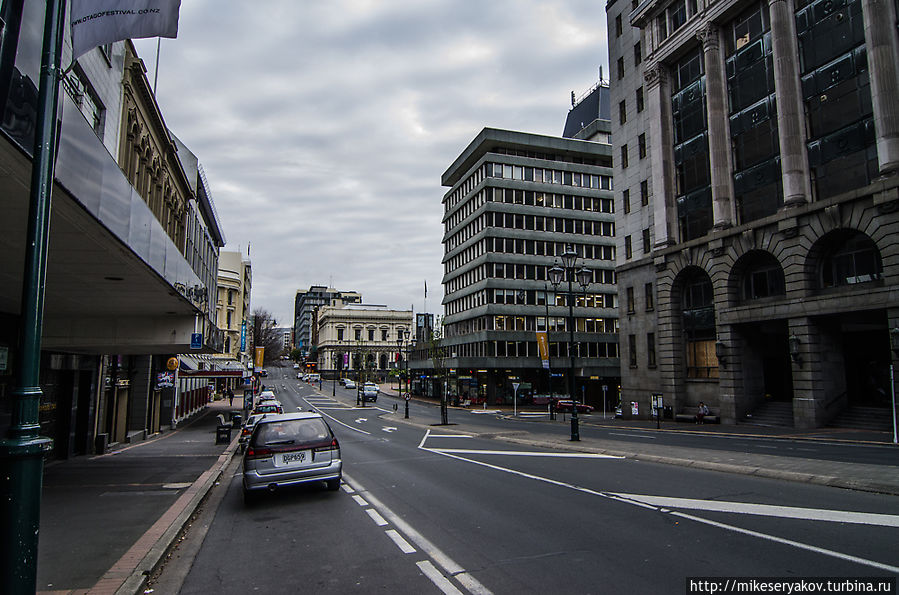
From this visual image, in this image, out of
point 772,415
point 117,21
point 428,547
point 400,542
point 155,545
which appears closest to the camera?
point 117,21

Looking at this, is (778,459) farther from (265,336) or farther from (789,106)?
(265,336)

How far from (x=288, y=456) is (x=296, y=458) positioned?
171 mm

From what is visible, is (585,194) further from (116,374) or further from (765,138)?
(116,374)

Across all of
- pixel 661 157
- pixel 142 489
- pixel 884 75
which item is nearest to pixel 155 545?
pixel 142 489

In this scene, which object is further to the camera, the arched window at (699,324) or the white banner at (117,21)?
the arched window at (699,324)

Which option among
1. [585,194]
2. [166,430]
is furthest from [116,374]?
[585,194]

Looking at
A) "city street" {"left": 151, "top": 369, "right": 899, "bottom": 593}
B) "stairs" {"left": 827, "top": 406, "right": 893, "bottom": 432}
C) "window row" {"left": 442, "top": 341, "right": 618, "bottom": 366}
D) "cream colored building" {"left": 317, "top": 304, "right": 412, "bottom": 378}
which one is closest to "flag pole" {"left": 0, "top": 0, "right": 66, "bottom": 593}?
"city street" {"left": 151, "top": 369, "right": 899, "bottom": 593}

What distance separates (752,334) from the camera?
32.0 m

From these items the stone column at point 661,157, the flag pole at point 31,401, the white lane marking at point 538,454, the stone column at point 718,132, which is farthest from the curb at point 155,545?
the stone column at point 661,157

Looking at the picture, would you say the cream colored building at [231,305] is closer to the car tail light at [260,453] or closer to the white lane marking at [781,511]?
the car tail light at [260,453]

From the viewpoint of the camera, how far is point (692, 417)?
1312 inches

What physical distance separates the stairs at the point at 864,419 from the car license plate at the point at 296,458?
83.2 feet

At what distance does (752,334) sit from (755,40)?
659 inches

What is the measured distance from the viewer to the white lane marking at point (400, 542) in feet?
24.6
